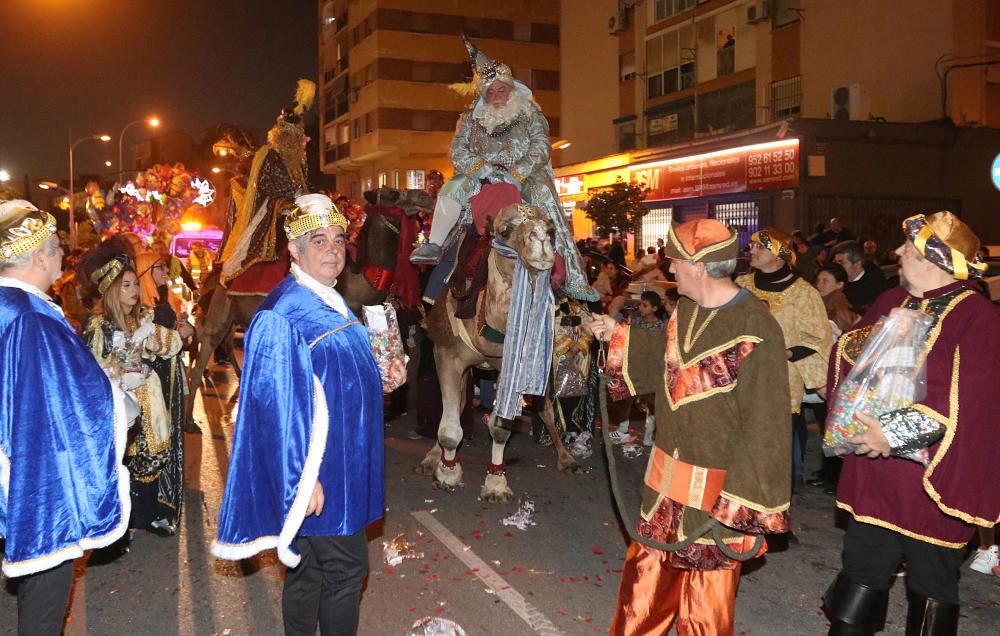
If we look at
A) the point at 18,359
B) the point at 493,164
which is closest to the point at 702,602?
the point at 18,359

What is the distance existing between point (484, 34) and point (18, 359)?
51111 millimetres

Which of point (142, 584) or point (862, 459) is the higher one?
point (862, 459)

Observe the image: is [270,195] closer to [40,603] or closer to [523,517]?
[523,517]

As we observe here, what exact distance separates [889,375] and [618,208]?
21736mm

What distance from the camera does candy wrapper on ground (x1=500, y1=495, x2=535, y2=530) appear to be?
20.9 ft

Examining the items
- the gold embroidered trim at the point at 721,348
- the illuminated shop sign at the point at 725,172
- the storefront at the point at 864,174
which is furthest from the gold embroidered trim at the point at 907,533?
the illuminated shop sign at the point at 725,172

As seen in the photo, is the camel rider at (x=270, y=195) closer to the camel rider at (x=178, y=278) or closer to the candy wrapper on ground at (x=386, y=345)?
the camel rider at (x=178, y=278)

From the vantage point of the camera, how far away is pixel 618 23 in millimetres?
31547

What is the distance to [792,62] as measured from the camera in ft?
78.7

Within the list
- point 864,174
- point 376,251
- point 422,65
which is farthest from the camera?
point 422,65

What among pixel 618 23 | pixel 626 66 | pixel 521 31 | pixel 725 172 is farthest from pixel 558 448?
pixel 521 31

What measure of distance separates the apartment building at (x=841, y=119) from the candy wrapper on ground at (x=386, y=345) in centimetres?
1803

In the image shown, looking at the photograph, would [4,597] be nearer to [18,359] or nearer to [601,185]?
[18,359]

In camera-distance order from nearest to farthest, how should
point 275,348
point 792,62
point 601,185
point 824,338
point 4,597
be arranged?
point 275,348, point 4,597, point 824,338, point 792,62, point 601,185
